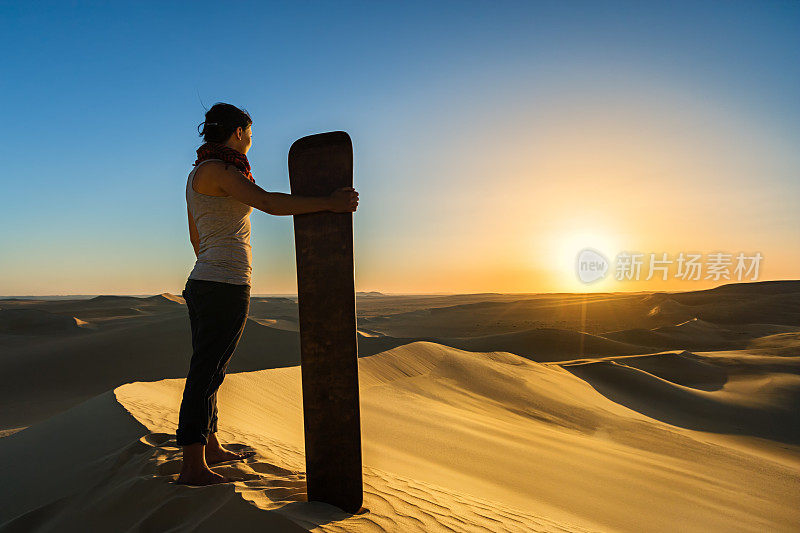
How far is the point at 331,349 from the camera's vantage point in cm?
222

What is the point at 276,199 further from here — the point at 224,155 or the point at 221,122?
the point at 221,122

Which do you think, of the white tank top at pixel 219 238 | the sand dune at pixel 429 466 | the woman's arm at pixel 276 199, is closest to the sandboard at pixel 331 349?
the woman's arm at pixel 276 199

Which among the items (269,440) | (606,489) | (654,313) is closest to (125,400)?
(269,440)

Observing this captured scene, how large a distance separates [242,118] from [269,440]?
2566 millimetres

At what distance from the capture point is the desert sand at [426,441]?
2262mm

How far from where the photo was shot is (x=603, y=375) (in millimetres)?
11969

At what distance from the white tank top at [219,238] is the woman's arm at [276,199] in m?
0.12

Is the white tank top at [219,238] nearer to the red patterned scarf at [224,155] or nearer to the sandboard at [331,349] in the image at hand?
the red patterned scarf at [224,155]

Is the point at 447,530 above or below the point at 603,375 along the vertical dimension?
above

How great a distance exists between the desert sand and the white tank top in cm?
103

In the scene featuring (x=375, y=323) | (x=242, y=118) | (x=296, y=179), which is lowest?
(x=375, y=323)

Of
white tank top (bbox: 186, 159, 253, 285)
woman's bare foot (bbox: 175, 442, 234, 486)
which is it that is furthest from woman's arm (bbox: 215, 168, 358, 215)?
woman's bare foot (bbox: 175, 442, 234, 486)

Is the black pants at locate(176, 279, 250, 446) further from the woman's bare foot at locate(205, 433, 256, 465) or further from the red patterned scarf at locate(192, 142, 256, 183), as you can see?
the red patterned scarf at locate(192, 142, 256, 183)

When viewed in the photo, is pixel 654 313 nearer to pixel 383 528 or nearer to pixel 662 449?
pixel 662 449
